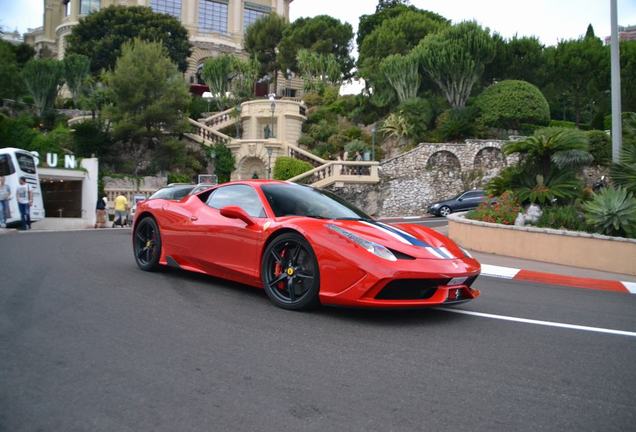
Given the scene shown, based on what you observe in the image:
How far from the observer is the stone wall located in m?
36.1

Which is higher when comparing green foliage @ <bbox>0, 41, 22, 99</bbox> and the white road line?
green foliage @ <bbox>0, 41, 22, 99</bbox>

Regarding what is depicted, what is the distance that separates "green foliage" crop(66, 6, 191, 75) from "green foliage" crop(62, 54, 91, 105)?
6.94 meters

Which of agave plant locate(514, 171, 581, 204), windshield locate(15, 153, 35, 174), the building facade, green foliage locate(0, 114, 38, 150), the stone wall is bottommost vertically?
agave plant locate(514, 171, 581, 204)

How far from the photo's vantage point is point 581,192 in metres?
12.6

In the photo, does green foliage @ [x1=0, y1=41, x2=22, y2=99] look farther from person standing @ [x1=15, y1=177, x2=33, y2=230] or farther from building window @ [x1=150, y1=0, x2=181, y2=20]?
building window @ [x1=150, y1=0, x2=181, y2=20]

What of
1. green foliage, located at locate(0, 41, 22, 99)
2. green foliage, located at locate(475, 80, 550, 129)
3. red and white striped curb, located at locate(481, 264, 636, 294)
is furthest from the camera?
green foliage, located at locate(0, 41, 22, 99)

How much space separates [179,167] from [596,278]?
32601 mm

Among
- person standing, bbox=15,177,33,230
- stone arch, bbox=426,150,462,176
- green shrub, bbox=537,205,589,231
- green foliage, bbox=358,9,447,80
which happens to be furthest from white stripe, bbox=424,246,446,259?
green foliage, bbox=358,9,447,80

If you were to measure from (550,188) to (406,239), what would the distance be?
8.35 meters

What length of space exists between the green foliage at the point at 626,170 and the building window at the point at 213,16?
70.5 m

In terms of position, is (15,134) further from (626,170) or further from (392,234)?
(392,234)

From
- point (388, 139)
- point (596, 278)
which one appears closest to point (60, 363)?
point (596, 278)

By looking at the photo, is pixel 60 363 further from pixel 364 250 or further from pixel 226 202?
pixel 226 202

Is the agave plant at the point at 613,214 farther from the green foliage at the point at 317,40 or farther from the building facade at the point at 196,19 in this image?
the building facade at the point at 196,19
